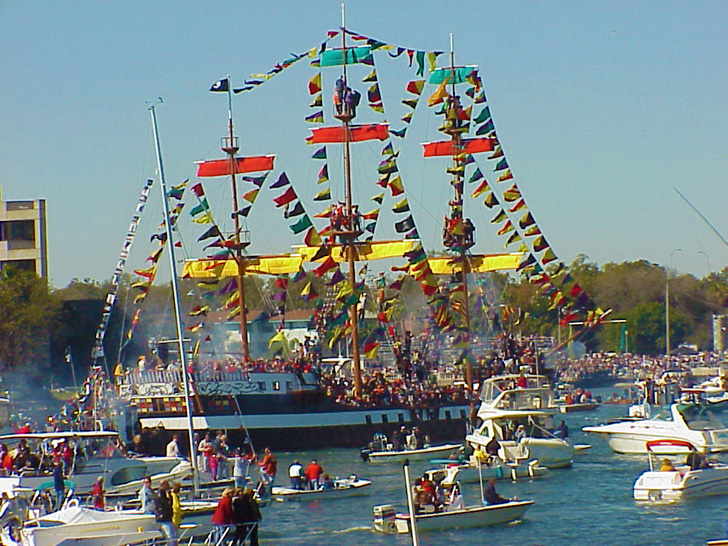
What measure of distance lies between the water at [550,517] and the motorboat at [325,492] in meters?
0.28

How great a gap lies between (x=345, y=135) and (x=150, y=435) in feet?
72.5

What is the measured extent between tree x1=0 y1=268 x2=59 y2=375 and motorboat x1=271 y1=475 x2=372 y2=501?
58.5m

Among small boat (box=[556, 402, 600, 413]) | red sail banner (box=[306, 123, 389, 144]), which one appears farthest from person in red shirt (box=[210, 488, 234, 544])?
small boat (box=[556, 402, 600, 413])

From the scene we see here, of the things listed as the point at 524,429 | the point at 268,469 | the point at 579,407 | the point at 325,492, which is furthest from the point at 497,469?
the point at 579,407

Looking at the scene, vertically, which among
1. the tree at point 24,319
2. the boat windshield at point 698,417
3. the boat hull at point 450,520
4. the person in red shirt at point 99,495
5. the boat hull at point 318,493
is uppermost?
the tree at point 24,319

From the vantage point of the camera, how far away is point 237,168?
74.8 metres

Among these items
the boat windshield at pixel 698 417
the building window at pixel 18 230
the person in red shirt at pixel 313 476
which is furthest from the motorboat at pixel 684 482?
the building window at pixel 18 230

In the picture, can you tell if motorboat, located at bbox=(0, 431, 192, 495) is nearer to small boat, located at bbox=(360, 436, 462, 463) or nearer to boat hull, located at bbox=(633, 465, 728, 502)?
small boat, located at bbox=(360, 436, 462, 463)

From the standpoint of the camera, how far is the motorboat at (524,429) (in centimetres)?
4959

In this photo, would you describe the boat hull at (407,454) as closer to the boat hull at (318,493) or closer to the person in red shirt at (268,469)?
the boat hull at (318,493)

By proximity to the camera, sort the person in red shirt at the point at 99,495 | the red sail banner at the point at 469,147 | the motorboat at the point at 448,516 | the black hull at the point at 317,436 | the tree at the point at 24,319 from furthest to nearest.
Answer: the tree at the point at 24,319
the red sail banner at the point at 469,147
the black hull at the point at 317,436
the motorboat at the point at 448,516
the person in red shirt at the point at 99,495

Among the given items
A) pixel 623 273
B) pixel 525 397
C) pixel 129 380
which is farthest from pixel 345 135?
pixel 623 273

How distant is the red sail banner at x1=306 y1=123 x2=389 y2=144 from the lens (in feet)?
240

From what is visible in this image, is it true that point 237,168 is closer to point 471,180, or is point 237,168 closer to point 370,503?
point 471,180
